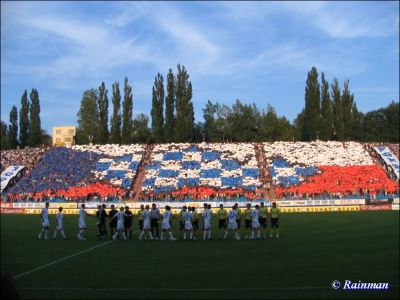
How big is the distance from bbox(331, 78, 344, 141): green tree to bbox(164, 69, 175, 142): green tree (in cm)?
2403

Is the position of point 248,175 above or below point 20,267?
above

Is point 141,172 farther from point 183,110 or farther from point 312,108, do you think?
point 312,108

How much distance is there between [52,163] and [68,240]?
133 ft

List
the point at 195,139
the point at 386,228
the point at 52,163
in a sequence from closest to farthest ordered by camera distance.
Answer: the point at 386,228 < the point at 52,163 < the point at 195,139

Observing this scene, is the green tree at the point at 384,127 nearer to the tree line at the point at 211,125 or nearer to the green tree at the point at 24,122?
the tree line at the point at 211,125

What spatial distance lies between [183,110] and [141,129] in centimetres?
2643

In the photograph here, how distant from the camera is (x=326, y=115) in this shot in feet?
229

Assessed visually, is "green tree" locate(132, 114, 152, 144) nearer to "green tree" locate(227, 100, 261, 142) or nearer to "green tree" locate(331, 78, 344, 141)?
"green tree" locate(227, 100, 261, 142)

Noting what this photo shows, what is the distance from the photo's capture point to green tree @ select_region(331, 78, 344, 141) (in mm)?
70262

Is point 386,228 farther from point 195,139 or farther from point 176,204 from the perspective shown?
point 195,139

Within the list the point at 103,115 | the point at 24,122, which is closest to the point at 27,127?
the point at 24,122

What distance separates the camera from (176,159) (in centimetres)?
5938

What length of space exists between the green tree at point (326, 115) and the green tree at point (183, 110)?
62.9 ft

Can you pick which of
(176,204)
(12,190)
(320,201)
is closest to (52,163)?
(12,190)
